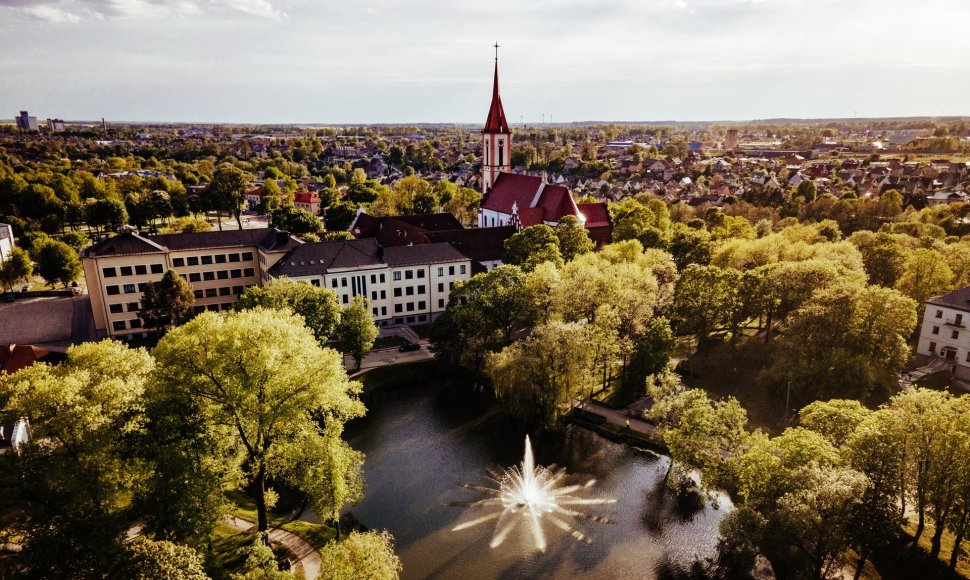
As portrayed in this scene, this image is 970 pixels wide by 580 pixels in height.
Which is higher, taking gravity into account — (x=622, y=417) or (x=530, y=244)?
(x=530, y=244)

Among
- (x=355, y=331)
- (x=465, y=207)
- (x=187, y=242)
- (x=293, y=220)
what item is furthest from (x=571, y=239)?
(x=293, y=220)

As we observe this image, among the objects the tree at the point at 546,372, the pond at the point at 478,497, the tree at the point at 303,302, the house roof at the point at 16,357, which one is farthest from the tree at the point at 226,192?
the tree at the point at 546,372

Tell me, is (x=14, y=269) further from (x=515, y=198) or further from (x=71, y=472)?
(x=515, y=198)

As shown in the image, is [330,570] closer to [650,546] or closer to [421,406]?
[650,546]

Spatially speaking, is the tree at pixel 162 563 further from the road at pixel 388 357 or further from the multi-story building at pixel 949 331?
the multi-story building at pixel 949 331

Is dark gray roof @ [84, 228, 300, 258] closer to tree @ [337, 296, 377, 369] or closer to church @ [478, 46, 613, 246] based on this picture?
tree @ [337, 296, 377, 369]

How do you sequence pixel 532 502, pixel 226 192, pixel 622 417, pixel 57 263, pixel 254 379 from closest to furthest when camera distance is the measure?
pixel 254 379, pixel 532 502, pixel 622 417, pixel 57 263, pixel 226 192

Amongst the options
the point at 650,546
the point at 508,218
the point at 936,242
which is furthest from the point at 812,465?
the point at 508,218
